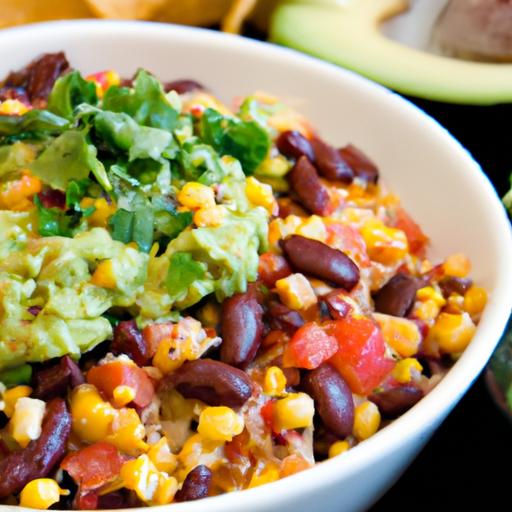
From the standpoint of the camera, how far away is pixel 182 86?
8.53ft

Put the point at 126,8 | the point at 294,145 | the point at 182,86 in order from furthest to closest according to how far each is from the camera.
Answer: the point at 126,8 < the point at 182,86 < the point at 294,145

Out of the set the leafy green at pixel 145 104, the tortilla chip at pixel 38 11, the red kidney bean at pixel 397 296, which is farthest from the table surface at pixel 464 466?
the tortilla chip at pixel 38 11

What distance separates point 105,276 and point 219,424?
1.30ft

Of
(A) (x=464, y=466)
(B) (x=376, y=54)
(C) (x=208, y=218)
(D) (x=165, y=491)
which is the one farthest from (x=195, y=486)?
(B) (x=376, y=54)

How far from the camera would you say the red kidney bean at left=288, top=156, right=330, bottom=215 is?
215cm

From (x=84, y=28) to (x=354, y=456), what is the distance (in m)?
1.82

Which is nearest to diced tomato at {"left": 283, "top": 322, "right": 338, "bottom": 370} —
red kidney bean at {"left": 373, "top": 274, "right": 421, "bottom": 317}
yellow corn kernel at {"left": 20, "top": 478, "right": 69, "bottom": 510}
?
red kidney bean at {"left": 373, "top": 274, "right": 421, "bottom": 317}

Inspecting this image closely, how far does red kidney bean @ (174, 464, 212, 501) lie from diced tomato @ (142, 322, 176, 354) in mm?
293

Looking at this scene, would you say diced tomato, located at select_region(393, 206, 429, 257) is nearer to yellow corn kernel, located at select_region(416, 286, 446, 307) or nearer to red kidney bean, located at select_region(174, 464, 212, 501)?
yellow corn kernel, located at select_region(416, 286, 446, 307)

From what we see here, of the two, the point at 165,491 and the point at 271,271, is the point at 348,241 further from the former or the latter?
the point at 165,491

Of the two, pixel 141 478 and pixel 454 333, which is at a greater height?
pixel 454 333

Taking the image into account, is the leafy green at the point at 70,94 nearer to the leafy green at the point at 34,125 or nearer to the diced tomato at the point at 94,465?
the leafy green at the point at 34,125

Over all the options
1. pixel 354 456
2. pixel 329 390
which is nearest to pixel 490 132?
pixel 329 390

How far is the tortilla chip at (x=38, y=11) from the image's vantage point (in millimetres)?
3021
